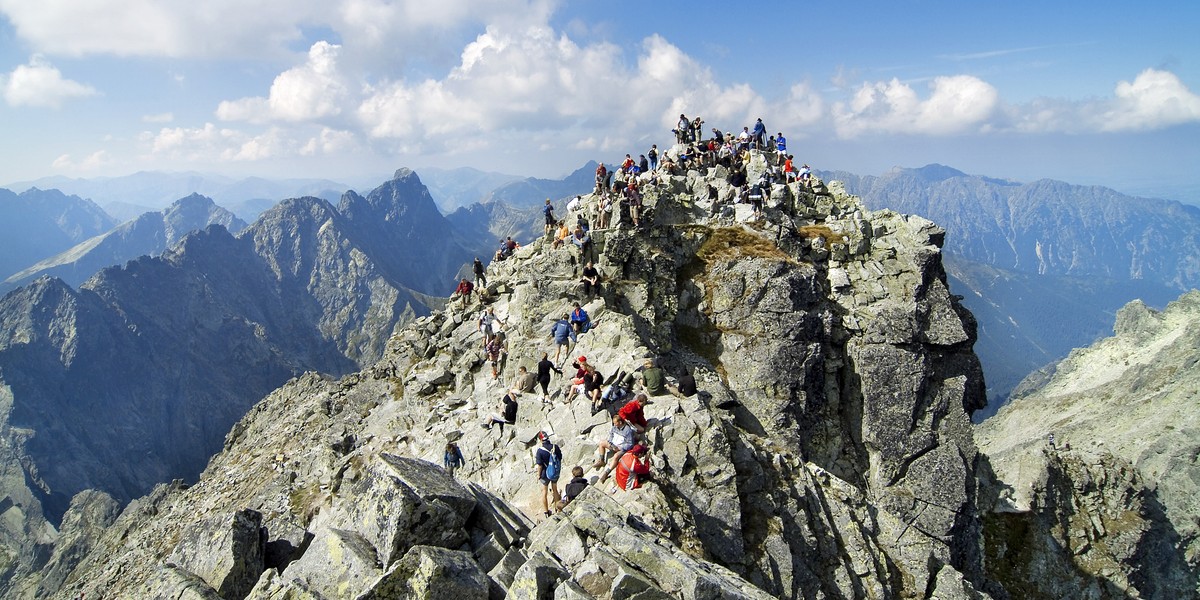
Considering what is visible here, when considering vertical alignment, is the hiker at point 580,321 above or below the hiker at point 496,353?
above

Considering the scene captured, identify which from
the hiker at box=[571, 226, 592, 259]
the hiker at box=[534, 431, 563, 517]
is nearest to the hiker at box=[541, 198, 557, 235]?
the hiker at box=[571, 226, 592, 259]

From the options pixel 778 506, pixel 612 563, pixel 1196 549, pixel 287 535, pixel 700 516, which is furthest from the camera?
pixel 1196 549

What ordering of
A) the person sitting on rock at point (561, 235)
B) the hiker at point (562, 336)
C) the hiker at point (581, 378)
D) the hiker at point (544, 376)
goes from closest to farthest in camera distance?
the hiker at point (581, 378) < the hiker at point (544, 376) < the hiker at point (562, 336) < the person sitting on rock at point (561, 235)

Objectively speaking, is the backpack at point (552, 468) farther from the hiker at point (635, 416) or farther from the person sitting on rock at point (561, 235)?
the person sitting on rock at point (561, 235)

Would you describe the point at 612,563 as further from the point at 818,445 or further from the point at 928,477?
the point at 928,477

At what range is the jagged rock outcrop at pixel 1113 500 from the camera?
128 ft

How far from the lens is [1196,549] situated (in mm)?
53312

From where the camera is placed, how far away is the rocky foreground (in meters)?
13.5

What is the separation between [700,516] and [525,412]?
1093 centimetres

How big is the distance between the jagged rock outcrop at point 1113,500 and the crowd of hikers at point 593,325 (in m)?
29.3

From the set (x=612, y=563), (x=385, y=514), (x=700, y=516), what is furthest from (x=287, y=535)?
(x=700, y=516)

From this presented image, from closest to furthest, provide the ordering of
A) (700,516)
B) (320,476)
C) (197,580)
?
1. (197,580)
2. (700,516)
3. (320,476)

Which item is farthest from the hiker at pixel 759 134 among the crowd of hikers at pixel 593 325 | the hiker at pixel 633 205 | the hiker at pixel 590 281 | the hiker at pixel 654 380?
the hiker at pixel 654 380

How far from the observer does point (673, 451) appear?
2066 cm
